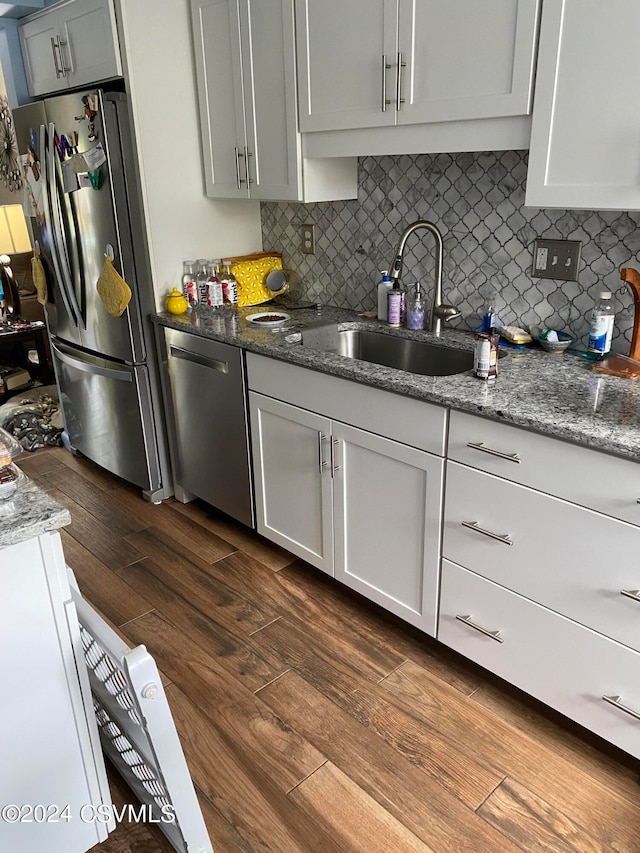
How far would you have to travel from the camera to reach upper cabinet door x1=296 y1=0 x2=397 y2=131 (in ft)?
6.45

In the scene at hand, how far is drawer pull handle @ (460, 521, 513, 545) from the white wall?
1696 mm

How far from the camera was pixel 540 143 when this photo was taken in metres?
1.69

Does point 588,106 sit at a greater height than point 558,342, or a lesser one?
greater

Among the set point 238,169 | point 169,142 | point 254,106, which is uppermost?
point 254,106

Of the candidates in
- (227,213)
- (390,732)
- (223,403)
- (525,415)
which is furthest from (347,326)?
(390,732)

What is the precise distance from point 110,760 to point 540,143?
199 centimetres

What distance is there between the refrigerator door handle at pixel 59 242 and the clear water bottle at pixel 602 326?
7.31ft

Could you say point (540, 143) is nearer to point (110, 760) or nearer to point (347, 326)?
point (347, 326)

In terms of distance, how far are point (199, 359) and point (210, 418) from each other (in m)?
0.25

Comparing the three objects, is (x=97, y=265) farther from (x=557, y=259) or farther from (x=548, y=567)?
(x=548, y=567)

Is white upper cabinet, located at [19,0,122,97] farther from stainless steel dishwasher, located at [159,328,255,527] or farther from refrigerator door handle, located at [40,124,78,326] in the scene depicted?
stainless steel dishwasher, located at [159,328,255,527]

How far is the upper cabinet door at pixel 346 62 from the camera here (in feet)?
6.45

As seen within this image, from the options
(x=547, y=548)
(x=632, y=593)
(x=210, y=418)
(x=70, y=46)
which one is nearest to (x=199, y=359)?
(x=210, y=418)

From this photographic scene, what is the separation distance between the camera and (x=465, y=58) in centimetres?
177
